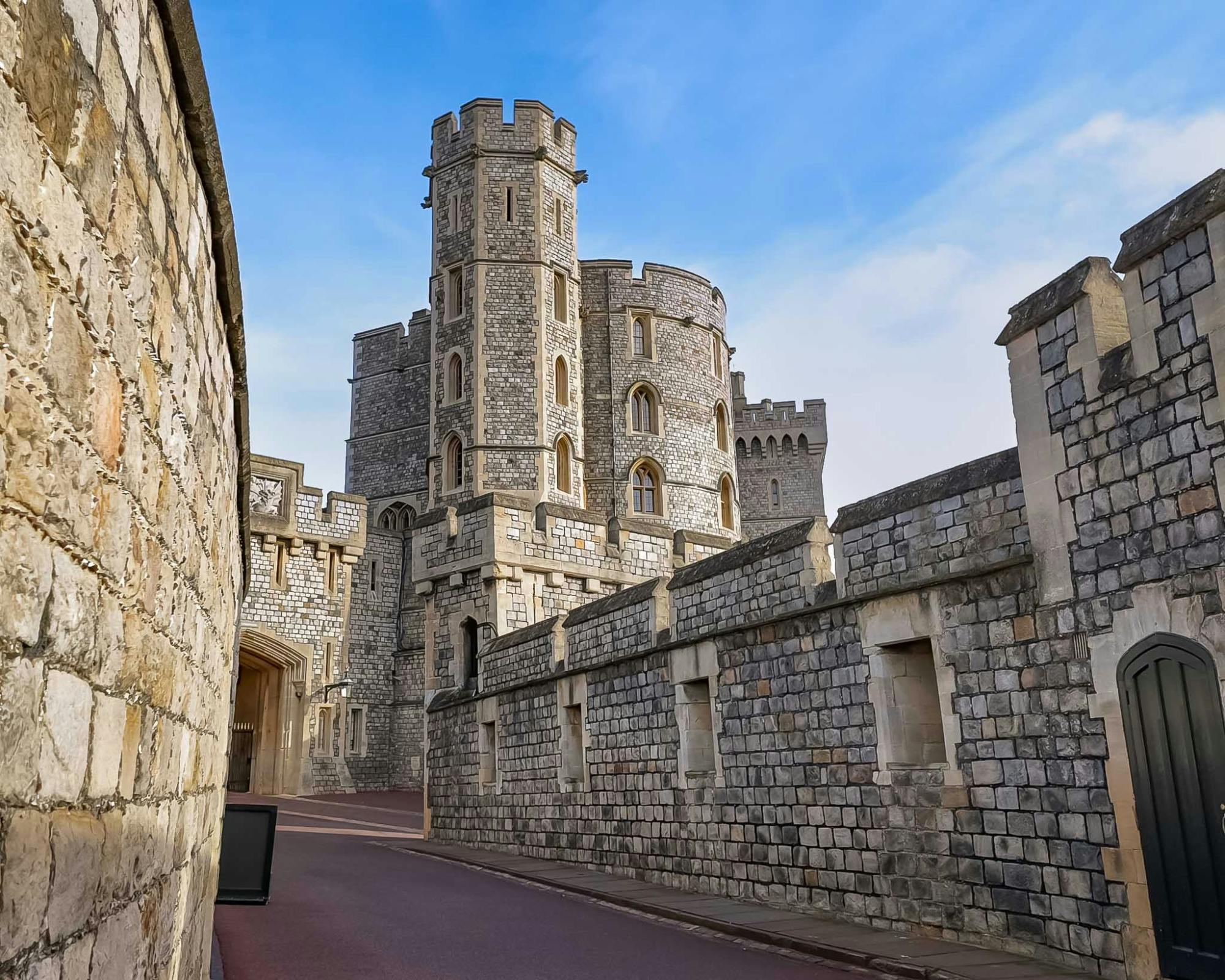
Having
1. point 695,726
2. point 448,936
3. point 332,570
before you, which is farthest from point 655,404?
point 448,936

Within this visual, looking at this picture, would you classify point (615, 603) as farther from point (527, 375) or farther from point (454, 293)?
point (454, 293)

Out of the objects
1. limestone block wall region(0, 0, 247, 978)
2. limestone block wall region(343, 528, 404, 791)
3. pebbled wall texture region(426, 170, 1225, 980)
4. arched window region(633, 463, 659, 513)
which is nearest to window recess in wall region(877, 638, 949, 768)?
pebbled wall texture region(426, 170, 1225, 980)

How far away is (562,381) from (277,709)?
12.6 metres

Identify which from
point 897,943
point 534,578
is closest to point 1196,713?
point 897,943

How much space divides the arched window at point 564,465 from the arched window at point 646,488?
333cm

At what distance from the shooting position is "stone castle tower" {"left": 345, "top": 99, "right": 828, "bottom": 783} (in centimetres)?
3005

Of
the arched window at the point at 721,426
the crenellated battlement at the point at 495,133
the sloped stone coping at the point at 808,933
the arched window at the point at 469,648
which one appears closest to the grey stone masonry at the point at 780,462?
the arched window at the point at 721,426

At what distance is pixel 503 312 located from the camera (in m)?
30.4

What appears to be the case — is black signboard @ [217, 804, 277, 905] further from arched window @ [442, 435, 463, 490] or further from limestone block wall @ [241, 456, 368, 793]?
arched window @ [442, 435, 463, 490]

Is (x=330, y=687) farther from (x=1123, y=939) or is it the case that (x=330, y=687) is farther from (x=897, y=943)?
(x=1123, y=939)

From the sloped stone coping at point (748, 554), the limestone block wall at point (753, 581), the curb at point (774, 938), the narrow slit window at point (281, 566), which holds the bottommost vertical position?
the curb at point (774, 938)

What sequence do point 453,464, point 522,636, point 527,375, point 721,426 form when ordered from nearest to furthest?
1. point 522,636
2. point 527,375
3. point 453,464
4. point 721,426

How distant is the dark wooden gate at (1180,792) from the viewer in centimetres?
570

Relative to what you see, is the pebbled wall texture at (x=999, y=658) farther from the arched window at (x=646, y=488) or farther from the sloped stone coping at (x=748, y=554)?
the arched window at (x=646, y=488)
